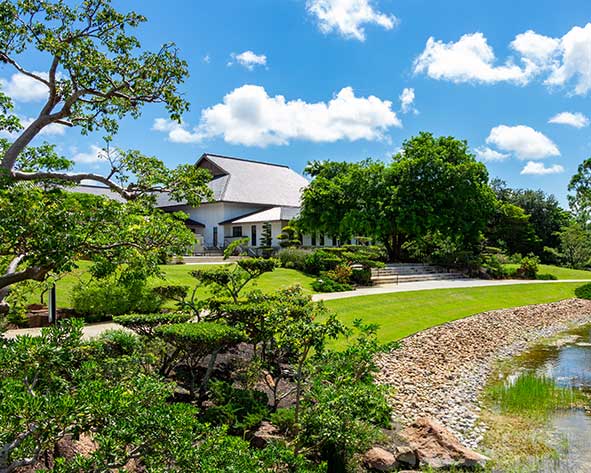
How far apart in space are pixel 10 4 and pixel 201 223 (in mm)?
35083

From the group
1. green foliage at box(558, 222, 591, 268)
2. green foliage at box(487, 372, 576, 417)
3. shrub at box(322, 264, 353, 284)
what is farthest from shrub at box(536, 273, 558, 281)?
green foliage at box(487, 372, 576, 417)

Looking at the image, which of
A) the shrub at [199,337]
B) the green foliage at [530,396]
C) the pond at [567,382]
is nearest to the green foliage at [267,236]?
the pond at [567,382]

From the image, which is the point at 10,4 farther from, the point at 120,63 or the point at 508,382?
the point at 508,382

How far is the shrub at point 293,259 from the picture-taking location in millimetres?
23500

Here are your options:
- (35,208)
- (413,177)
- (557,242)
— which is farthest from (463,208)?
(35,208)

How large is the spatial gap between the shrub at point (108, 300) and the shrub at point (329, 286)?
27.8 feet

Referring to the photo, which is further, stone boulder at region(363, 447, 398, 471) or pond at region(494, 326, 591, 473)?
pond at region(494, 326, 591, 473)

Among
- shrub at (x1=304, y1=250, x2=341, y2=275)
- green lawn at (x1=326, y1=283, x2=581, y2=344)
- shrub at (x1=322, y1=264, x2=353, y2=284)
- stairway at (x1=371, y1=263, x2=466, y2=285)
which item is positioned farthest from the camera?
stairway at (x1=371, y1=263, x2=466, y2=285)

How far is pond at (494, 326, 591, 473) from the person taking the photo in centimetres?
609

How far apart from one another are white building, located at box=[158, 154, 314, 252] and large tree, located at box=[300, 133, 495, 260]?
552cm

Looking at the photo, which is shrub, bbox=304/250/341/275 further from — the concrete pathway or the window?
the window

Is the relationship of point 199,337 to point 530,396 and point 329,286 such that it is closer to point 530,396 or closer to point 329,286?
point 530,396

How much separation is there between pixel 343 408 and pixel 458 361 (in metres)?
7.49

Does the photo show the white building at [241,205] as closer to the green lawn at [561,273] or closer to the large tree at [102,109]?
the green lawn at [561,273]
